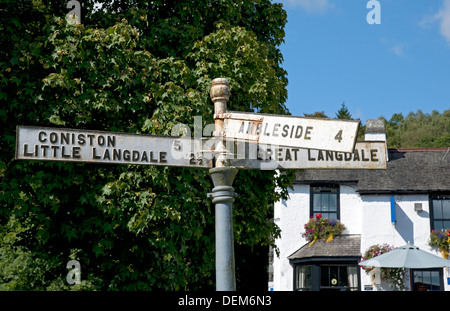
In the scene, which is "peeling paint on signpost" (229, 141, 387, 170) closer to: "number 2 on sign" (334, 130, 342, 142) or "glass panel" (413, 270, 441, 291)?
"number 2 on sign" (334, 130, 342, 142)

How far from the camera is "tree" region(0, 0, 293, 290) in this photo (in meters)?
13.2

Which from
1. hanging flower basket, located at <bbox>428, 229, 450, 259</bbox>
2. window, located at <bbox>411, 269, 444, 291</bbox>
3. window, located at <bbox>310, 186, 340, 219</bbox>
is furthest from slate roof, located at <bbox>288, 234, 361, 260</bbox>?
hanging flower basket, located at <bbox>428, 229, 450, 259</bbox>

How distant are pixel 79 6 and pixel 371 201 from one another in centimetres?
1672

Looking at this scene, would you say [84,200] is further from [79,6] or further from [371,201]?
[371,201]

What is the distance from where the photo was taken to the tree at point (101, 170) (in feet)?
43.2

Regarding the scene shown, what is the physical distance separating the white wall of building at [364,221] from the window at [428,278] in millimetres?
310

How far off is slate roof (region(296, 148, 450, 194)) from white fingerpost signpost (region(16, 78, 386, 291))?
20868 millimetres

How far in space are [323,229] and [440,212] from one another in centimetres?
529

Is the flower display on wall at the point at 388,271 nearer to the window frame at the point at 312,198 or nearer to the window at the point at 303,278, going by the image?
the window frame at the point at 312,198

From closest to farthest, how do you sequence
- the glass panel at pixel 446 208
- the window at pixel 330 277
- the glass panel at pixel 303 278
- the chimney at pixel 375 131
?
the glass panel at pixel 446 208 → the window at pixel 330 277 → the glass panel at pixel 303 278 → the chimney at pixel 375 131

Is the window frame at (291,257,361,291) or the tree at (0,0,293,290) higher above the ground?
the tree at (0,0,293,290)

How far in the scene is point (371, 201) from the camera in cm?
2709

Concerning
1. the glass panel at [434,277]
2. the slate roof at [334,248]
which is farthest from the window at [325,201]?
the glass panel at [434,277]
